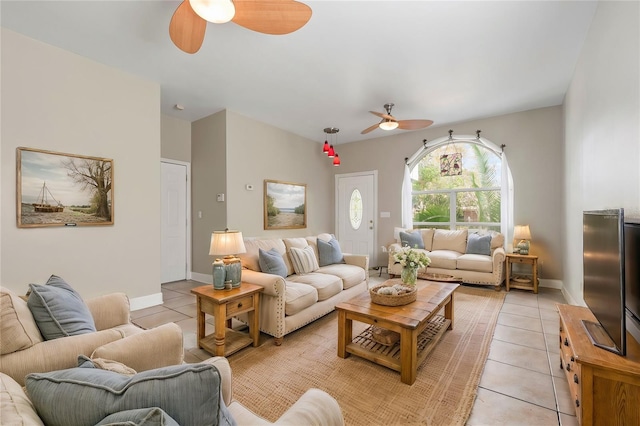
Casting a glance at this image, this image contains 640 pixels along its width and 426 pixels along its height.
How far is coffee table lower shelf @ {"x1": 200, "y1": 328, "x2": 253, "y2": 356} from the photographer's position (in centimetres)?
230

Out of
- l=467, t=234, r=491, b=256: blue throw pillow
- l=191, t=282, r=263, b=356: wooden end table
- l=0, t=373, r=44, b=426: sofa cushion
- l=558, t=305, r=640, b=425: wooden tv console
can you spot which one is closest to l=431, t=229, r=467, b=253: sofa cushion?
l=467, t=234, r=491, b=256: blue throw pillow

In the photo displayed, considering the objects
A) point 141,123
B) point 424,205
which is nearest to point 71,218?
point 141,123

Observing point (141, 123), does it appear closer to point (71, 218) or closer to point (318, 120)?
point (71, 218)

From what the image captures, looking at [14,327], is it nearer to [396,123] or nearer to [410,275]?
[410,275]

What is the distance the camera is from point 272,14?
180 cm

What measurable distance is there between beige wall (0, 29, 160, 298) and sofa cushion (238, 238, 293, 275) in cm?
137

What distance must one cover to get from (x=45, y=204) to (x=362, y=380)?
337cm

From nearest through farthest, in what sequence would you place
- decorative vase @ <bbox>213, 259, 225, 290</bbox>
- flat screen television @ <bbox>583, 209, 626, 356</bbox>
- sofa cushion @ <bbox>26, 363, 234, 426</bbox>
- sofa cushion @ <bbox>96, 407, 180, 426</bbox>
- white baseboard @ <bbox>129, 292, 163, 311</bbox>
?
sofa cushion @ <bbox>96, 407, 180, 426</bbox>, sofa cushion @ <bbox>26, 363, 234, 426</bbox>, flat screen television @ <bbox>583, 209, 626, 356</bbox>, decorative vase @ <bbox>213, 259, 225, 290</bbox>, white baseboard @ <bbox>129, 292, 163, 311</bbox>

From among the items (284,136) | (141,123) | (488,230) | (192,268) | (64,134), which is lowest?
(192,268)

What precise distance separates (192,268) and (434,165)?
5.06 metres

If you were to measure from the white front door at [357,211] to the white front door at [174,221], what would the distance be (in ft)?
10.8

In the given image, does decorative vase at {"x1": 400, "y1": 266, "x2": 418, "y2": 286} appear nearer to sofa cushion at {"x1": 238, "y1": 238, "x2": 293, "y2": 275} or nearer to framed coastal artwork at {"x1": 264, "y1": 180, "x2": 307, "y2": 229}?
sofa cushion at {"x1": 238, "y1": 238, "x2": 293, "y2": 275}

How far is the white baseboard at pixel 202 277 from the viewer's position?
4.63 metres

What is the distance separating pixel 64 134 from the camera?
9.27 feet
